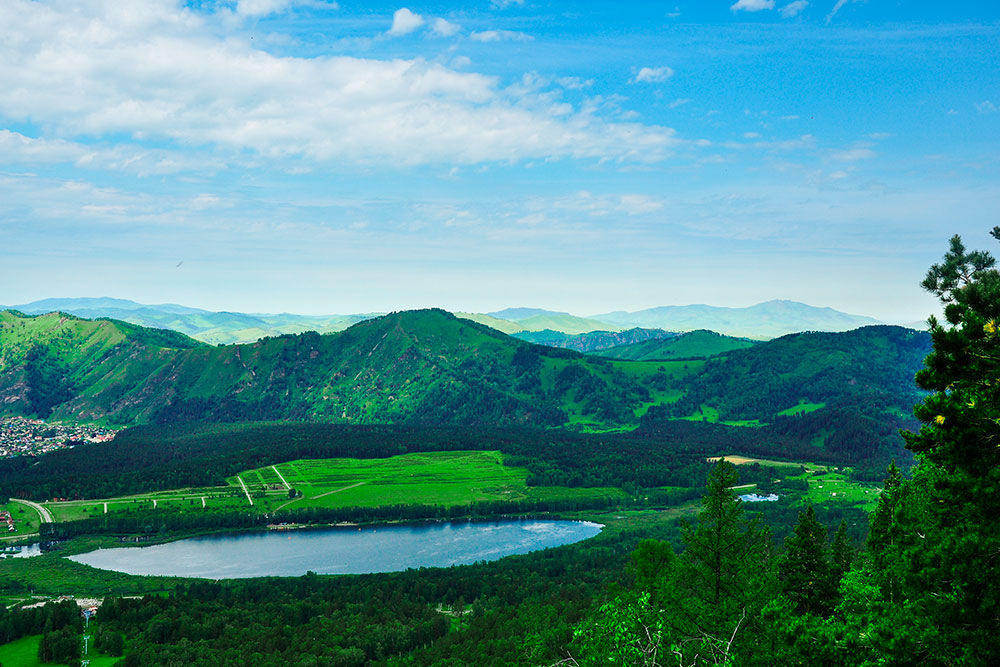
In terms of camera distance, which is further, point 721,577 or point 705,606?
point 721,577

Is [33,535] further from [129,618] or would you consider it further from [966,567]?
[966,567]

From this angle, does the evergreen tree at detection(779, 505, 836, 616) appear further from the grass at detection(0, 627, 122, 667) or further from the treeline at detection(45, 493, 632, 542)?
the treeline at detection(45, 493, 632, 542)

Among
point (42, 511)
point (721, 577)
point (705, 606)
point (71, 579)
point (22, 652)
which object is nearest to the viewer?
point (705, 606)

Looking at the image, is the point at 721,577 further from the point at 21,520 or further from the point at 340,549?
the point at 21,520

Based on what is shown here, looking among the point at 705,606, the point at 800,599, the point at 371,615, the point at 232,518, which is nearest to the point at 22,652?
the point at 371,615

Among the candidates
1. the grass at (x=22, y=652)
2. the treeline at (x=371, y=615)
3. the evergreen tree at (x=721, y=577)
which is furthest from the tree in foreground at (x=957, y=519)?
the grass at (x=22, y=652)

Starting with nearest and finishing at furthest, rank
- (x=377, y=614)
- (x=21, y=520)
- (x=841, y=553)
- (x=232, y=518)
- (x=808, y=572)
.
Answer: (x=808, y=572)
(x=841, y=553)
(x=377, y=614)
(x=21, y=520)
(x=232, y=518)

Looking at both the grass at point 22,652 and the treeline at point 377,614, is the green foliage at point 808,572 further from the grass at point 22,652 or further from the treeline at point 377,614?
the grass at point 22,652

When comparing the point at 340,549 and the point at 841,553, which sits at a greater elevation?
the point at 841,553

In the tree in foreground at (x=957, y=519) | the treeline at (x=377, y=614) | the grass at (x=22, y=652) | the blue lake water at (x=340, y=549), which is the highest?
the tree in foreground at (x=957, y=519)
